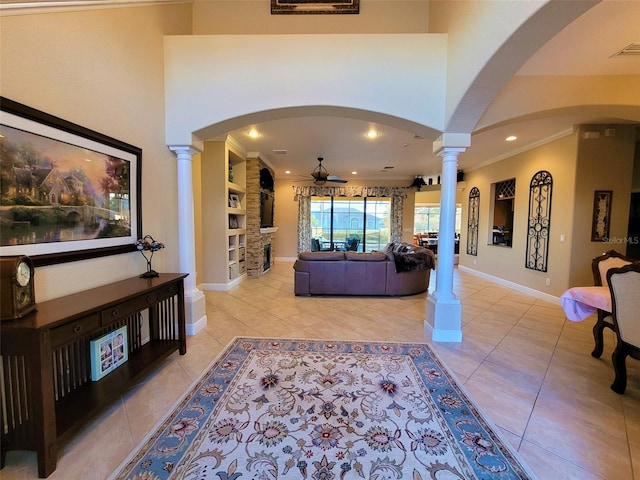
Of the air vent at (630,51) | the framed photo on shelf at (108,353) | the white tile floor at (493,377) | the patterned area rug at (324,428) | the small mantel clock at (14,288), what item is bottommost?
the white tile floor at (493,377)

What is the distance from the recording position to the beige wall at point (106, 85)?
157 cm

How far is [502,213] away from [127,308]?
23.1 feet

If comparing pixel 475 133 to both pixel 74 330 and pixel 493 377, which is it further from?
pixel 74 330

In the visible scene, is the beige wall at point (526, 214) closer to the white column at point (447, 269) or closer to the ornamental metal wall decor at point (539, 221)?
the ornamental metal wall decor at point (539, 221)

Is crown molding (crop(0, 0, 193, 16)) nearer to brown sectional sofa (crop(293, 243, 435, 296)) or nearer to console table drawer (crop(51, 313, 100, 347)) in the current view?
console table drawer (crop(51, 313, 100, 347))

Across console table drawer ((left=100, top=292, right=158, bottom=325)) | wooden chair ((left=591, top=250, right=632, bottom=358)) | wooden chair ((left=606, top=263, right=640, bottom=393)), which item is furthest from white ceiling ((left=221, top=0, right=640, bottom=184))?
console table drawer ((left=100, top=292, right=158, bottom=325))

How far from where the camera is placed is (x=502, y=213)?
19.4 feet

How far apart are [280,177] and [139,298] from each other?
6.83 meters

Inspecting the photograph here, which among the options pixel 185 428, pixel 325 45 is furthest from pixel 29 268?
pixel 325 45

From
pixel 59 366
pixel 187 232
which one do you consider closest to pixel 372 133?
pixel 187 232

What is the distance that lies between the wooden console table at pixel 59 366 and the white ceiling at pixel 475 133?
3112 mm

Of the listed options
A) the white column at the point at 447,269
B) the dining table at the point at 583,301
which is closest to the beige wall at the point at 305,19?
the white column at the point at 447,269

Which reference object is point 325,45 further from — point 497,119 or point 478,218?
point 478,218

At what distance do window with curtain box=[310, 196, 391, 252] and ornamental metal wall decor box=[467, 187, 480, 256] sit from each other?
2.55 metres
